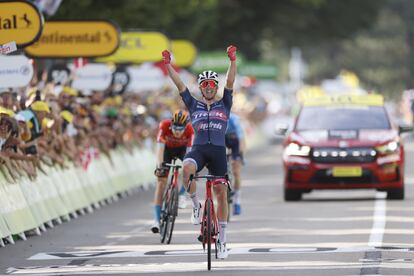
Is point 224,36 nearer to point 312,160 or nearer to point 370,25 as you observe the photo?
point 370,25

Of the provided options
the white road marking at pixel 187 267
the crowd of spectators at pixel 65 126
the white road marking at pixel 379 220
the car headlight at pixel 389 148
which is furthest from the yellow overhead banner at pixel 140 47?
the white road marking at pixel 187 267

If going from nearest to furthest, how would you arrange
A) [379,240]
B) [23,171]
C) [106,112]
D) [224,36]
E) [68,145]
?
[379,240] < [23,171] < [68,145] < [106,112] < [224,36]

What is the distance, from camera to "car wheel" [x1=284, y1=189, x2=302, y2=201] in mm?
27188

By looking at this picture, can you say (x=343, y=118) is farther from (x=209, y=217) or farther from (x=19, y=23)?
(x=209, y=217)

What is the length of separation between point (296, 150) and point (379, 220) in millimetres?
4350

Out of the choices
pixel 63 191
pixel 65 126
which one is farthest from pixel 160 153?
pixel 65 126

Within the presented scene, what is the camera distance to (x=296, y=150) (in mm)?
26797

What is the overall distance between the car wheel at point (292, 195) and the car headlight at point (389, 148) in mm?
1522

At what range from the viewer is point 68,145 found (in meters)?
26.0

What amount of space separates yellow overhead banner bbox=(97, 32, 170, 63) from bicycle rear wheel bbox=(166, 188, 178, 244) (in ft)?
57.1

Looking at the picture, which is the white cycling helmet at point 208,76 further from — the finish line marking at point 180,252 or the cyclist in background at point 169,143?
the cyclist in background at point 169,143

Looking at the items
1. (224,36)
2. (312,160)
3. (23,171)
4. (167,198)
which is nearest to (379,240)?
(167,198)

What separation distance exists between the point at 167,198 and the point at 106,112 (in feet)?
41.5

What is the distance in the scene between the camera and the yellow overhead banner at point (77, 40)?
95.8 ft
